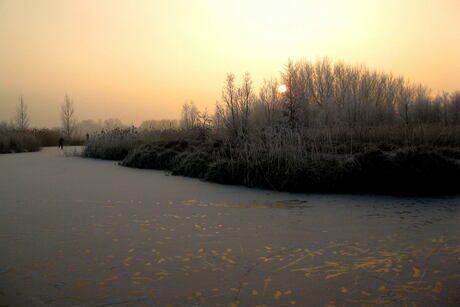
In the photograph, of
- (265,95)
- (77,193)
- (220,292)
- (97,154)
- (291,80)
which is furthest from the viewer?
(265,95)

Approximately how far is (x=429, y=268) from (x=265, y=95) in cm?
1968

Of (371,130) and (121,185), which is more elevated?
(371,130)

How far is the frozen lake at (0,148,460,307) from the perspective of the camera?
225cm

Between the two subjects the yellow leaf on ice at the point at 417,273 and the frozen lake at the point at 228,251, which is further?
the yellow leaf on ice at the point at 417,273

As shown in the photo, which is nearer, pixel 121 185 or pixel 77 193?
pixel 77 193

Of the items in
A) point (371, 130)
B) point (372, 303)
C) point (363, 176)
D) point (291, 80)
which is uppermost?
point (291, 80)

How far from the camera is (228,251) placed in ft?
9.98

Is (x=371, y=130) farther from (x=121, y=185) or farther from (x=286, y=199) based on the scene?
(x=121, y=185)

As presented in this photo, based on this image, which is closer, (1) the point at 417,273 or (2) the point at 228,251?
(1) the point at 417,273

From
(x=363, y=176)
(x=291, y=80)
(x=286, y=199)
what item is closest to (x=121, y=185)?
(x=286, y=199)

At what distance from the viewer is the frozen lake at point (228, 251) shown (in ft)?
7.38

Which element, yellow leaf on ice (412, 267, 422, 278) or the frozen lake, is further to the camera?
yellow leaf on ice (412, 267, 422, 278)

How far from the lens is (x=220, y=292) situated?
2.27 m

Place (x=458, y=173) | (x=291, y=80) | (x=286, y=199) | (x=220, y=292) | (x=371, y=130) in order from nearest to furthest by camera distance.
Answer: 1. (x=220, y=292)
2. (x=286, y=199)
3. (x=458, y=173)
4. (x=371, y=130)
5. (x=291, y=80)
